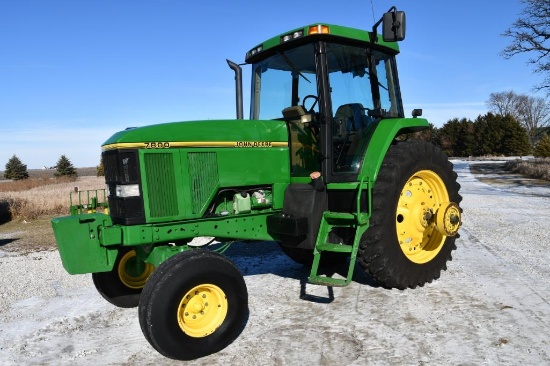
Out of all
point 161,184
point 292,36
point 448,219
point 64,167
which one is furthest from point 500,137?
point 161,184

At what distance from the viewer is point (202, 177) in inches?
159

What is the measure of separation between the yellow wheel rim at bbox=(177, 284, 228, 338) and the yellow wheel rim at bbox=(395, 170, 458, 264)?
2096 millimetres

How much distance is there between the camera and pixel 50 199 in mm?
15195

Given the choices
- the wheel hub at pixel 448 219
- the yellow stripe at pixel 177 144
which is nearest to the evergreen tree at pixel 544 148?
the wheel hub at pixel 448 219

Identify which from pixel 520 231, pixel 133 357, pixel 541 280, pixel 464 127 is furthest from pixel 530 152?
pixel 133 357

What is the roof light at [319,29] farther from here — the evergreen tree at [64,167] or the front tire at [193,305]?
the evergreen tree at [64,167]

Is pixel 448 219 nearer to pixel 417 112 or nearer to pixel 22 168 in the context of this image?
pixel 417 112

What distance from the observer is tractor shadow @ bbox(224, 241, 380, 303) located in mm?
4995

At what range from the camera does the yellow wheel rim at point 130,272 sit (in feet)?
15.1

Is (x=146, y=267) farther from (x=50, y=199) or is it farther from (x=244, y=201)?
(x=50, y=199)

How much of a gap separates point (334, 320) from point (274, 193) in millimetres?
1284

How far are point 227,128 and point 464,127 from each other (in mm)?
54575

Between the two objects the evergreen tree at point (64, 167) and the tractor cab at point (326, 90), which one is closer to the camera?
the tractor cab at point (326, 90)

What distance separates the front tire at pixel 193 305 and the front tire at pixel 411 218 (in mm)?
1428
